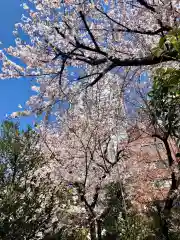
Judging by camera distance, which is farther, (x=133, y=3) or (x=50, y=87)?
(x=50, y=87)

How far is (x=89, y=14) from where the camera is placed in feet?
15.5

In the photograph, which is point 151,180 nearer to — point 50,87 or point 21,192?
point 21,192

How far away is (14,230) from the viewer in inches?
268

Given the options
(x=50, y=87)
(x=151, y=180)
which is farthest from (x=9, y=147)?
(x=151, y=180)

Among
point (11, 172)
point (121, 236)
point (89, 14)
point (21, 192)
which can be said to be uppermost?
point (89, 14)

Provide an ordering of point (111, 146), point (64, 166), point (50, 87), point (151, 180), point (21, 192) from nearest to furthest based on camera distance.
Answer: point (50, 87)
point (21, 192)
point (64, 166)
point (151, 180)
point (111, 146)

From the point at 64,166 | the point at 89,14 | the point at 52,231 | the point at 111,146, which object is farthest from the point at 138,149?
the point at 89,14

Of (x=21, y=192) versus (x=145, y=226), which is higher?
(x=21, y=192)

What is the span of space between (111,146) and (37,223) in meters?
4.96

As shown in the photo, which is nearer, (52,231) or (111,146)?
(52,231)

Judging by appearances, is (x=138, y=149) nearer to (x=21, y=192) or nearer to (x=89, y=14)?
(x=21, y=192)

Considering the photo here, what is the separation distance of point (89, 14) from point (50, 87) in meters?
1.58

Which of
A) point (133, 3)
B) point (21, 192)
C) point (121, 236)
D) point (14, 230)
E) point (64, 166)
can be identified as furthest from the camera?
point (64, 166)

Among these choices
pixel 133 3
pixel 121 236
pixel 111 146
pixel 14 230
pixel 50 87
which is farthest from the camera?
pixel 111 146
